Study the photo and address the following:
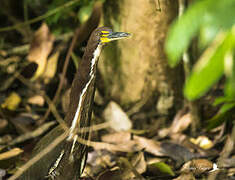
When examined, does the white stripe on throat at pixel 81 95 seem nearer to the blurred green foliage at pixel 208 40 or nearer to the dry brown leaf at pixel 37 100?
the blurred green foliage at pixel 208 40

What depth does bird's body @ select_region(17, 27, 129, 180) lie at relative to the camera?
2.03m

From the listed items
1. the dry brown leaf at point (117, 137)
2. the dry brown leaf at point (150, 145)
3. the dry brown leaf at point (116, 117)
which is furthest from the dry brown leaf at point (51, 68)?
the dry brown leaf at point (150, 145)

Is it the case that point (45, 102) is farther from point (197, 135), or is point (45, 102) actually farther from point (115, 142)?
point (197, 135)

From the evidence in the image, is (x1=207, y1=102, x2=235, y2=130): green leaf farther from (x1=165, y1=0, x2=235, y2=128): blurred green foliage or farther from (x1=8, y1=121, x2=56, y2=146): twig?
(x1=165, y1=0, x2=235, y2=128): blurred green foliage

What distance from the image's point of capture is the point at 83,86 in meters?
2.04

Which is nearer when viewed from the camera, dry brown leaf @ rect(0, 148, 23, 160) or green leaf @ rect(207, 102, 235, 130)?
green leaf @ rect(207, 102, 235, 130)

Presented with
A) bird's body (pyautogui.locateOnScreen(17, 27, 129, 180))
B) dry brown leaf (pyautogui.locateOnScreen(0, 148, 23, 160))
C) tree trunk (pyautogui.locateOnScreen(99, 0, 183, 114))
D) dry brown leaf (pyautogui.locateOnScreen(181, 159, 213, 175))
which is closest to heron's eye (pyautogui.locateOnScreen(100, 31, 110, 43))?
bird's body (pyautogui.locateOnScreen(17, 27, 129, 180))

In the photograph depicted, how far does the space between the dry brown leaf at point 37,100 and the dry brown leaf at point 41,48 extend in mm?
180

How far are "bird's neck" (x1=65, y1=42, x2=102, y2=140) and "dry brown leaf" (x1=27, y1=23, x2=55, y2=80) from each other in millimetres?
1336

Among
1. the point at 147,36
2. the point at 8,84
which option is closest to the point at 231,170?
the point at 147,36

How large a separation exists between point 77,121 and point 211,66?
1.24 meters

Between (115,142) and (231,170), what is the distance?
3.09ft

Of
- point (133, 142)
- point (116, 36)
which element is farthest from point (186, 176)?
point (116, 36)

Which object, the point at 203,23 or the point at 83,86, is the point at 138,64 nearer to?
the point at 83,86
